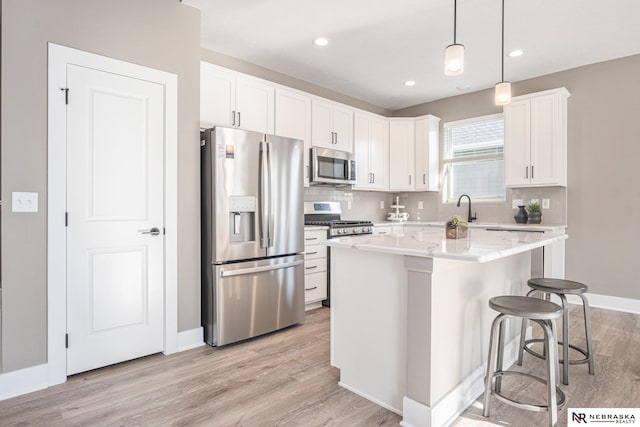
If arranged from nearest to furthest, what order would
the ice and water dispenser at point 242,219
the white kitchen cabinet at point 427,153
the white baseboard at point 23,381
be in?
the white baseboard at point 23,381 → the ice and water dispenser at point 242,219 → the white kitchen cabinet at point 427,153

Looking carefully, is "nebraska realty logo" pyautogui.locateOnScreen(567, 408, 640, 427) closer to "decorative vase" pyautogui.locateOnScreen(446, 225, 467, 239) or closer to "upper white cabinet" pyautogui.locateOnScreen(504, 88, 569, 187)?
"decorative vase" pyautogui.locateOnScreen(446, 225, 467, 239)

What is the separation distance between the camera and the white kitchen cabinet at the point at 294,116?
3924 millimetres

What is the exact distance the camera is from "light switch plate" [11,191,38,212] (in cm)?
213

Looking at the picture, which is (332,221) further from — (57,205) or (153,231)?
(57,205)

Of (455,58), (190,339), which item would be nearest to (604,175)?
(455,58)

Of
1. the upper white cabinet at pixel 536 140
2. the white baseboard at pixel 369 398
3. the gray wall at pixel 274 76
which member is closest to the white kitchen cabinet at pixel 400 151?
the gray wall at pixel 274 76

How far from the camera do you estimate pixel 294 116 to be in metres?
4.07

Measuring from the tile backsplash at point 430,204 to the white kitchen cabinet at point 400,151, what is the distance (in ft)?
1.35

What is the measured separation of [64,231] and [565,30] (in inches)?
171

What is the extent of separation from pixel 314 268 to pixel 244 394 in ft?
6.11

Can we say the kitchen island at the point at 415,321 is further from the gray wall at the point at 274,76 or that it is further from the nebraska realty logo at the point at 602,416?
the gray wall at the point at 274,76

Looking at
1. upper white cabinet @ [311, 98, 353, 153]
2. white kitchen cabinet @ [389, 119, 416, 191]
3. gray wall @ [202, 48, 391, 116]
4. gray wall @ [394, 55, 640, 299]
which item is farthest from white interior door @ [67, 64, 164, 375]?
gray wall @ [394, 55, 640, 299]

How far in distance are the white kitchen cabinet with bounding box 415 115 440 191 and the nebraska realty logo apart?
3618mm

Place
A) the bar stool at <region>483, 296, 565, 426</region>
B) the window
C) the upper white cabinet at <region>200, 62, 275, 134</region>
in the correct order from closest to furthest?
the bar stool at <region>483, 296, 565, 426</region>, the upper white cabinet at <region>200, 62, 275, 134</region>, the window
